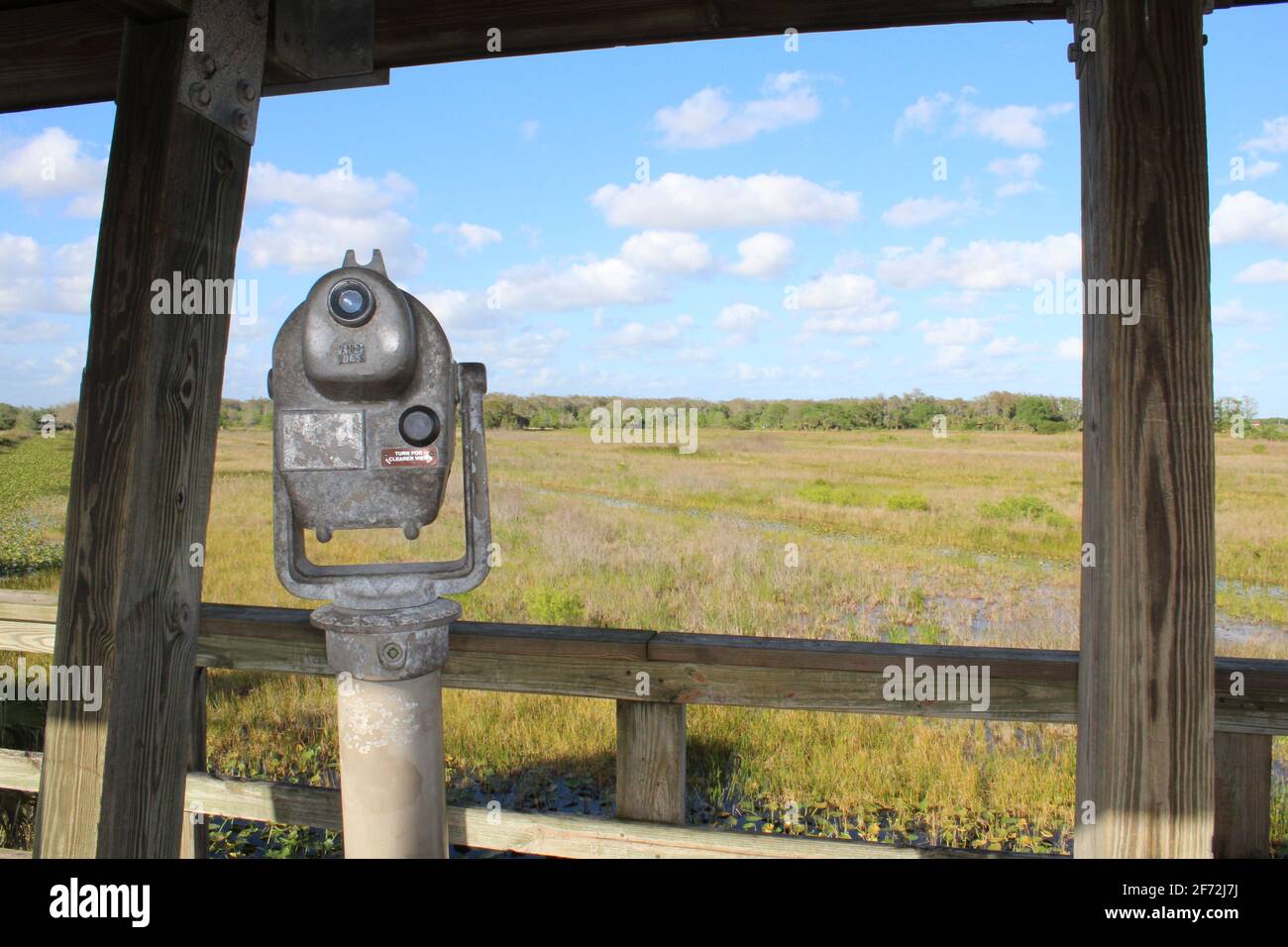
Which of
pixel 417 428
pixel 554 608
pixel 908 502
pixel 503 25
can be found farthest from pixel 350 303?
pixel 908 502

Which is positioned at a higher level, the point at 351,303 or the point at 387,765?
the point at 351,303

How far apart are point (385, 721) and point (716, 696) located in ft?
3.05

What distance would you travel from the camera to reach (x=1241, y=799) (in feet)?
7.25

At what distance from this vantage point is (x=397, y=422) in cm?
149

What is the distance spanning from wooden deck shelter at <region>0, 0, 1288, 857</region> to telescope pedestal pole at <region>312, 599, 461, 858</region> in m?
0.48

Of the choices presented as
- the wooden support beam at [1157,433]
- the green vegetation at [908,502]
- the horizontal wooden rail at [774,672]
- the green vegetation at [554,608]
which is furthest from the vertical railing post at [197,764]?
the green vegetation at [908,502]

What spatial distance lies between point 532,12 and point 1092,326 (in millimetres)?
1535

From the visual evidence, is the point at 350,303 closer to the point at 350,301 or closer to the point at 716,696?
the point at 350,301

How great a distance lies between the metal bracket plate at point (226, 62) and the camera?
1.70m

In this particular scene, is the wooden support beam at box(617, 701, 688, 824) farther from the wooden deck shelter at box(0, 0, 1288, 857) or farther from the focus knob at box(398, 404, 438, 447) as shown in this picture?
the focus knob at box(398, 404, 438, 447)

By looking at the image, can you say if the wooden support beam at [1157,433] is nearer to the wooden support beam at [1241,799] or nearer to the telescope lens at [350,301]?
the wooden support beam at [1241,799]

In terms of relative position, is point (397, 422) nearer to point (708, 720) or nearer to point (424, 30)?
point (424, 30)

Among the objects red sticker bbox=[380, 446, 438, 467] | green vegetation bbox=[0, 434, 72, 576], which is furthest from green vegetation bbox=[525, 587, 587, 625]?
red sticker bbox=[380, 446, 438, 467]
